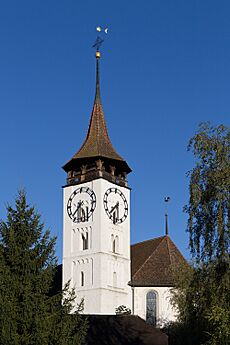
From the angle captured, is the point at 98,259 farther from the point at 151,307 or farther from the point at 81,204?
the point at 151,307

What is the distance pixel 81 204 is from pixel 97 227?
9.25 ft

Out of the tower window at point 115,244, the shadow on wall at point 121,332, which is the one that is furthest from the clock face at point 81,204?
the shadow on wall at point 121,332

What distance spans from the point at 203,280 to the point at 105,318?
43.7ft

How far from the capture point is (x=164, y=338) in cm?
3634

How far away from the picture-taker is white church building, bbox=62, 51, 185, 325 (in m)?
49.7

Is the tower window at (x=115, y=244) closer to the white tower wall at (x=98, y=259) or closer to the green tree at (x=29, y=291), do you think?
the white tower wall at (x=98, y=259)

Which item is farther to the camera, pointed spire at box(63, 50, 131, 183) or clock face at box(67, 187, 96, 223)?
pointed spire at box(63, 50, 131, 183)

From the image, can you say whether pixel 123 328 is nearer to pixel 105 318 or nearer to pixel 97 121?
pixel 105 318

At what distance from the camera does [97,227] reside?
166 feet

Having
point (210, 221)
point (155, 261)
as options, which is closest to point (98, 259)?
point (155, 261)

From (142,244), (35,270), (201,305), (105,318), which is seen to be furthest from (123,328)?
(142,244)

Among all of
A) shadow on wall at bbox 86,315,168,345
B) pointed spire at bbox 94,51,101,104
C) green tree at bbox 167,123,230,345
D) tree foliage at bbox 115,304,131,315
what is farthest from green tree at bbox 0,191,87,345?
pointed spire at bbox 94,51,101,104

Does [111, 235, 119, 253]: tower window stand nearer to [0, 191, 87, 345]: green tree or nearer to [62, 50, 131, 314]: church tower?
[62, 50, 131, 314]: church tower

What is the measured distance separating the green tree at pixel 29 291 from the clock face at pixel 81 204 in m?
30.5
